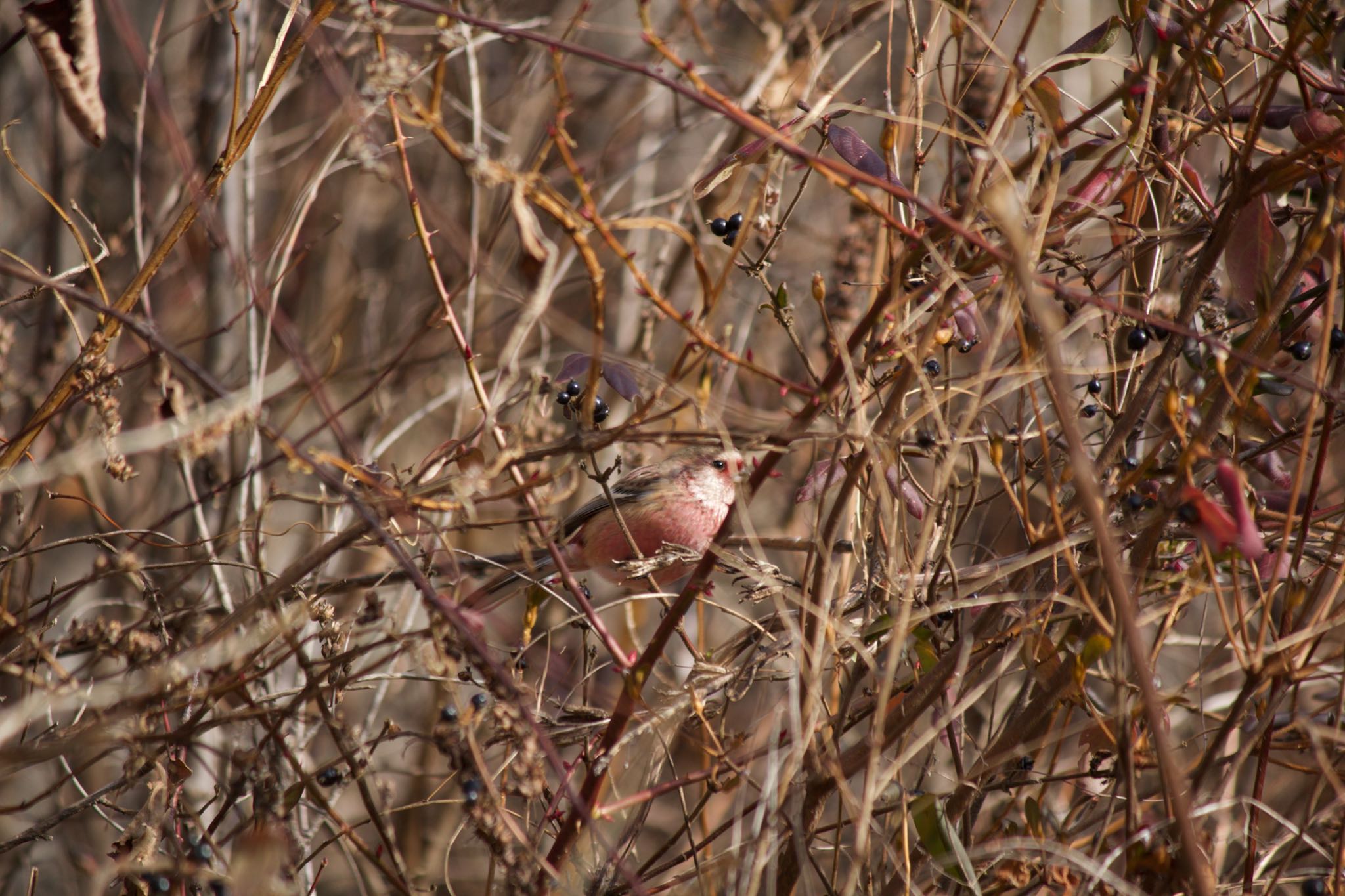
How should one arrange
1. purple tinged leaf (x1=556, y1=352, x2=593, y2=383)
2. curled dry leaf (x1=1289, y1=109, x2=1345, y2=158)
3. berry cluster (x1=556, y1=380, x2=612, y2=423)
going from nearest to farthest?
1. curled dry leaf (x1=1289, y1=109, x2=1345, y2=158)
2. purple tinged leaf (x1=556, y1=352, x2=593, y2=383)
3. berry cluster (x1=556, y1=380, x2=612, y2=423)

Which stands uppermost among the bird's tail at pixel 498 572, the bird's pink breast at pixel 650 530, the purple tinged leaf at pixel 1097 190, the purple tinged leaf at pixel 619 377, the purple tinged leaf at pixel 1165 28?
the purple tinged leaf at pixel 1165 28

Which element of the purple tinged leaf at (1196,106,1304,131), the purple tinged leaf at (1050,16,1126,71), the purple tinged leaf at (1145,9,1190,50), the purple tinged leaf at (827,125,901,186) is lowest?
the purple tinged leaf at (827,125,901,186)

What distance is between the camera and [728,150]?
5508mm

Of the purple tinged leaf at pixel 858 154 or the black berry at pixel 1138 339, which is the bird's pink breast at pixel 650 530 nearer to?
the black berry at pixel 1138 339

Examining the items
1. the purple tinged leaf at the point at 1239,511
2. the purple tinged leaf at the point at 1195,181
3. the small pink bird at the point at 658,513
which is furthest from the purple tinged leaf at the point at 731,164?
the small pink bird at the point at 658,513

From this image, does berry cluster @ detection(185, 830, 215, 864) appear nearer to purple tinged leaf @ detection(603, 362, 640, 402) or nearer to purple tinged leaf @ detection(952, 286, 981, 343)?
purple tinged leaf @ detection(603, 362, 640, 402)

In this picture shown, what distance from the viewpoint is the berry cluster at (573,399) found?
9.78ft

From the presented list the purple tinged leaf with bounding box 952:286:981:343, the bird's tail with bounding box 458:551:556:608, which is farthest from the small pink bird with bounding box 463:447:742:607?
the purple tinged leaf with bounding box 952:286:981:343

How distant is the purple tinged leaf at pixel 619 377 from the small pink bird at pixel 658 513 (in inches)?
66.7

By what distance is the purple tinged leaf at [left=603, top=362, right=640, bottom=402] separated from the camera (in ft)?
8.67

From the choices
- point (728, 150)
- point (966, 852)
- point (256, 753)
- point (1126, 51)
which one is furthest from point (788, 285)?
point (256, 753)

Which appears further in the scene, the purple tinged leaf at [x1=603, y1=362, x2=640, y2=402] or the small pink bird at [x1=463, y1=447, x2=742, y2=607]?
the small pink bird at [x1=463, y1=447, x2=742, y2=607]

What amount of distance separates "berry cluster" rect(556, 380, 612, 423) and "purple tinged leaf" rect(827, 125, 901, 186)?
90cm

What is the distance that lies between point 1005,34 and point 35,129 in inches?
269
